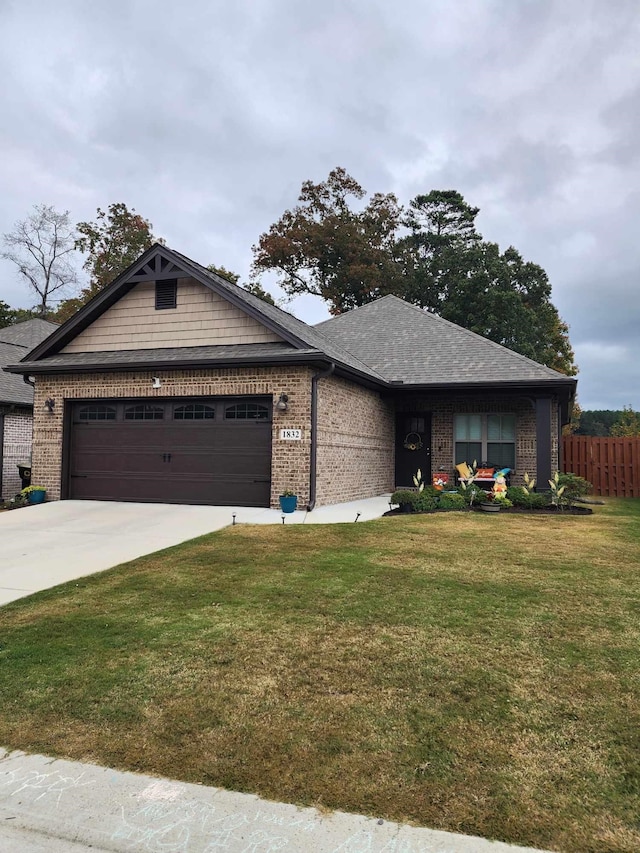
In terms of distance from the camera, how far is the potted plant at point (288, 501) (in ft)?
34.2

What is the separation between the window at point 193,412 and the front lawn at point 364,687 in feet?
19.6

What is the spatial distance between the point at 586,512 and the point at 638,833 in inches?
415

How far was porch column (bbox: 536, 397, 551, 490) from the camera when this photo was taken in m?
13.3

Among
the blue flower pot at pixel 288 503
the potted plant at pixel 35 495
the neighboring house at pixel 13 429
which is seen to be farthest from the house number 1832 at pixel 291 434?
the neighboring house at pixel 13 429

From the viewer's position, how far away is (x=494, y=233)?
37844mm

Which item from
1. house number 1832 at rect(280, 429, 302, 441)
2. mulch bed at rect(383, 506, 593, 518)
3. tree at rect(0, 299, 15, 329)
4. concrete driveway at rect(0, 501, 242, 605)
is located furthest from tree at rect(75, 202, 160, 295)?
mulch bed at rect(383, 506, 593, 518)

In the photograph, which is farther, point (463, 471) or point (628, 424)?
point (628, 424)

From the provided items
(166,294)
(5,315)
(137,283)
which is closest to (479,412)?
(166,294)

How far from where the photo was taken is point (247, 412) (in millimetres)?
11523

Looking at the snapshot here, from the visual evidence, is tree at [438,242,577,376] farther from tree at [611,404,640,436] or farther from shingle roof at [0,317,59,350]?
shingle roof at [0,317,59,350]

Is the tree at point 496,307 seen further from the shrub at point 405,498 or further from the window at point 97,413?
the window at point 97,413

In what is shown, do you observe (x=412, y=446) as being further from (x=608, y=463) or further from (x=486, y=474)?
(x=608, y=463)

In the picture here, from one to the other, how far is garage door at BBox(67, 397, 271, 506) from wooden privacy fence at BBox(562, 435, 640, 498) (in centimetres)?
1137

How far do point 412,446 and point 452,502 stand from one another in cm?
437
